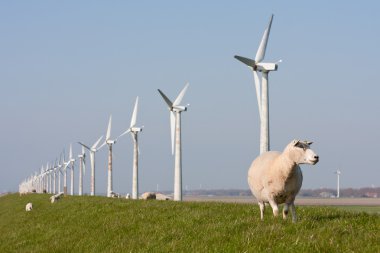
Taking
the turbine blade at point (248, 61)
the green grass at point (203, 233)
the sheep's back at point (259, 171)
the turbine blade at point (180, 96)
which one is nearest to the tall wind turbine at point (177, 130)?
the turbine blade at point (180, 96)

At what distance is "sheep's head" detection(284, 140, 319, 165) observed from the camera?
13.8 m

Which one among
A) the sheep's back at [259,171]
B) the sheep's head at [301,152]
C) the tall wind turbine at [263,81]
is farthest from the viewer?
the tall wind turbine at [263,81]

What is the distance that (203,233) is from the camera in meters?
14.8

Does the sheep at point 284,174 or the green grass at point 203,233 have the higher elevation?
the sheep at point 284,174

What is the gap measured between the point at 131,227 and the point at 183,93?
38.2m

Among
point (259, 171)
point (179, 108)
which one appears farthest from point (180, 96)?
point (259, 171)

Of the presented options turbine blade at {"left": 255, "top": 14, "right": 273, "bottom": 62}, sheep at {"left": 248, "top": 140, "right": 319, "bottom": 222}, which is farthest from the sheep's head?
turbine blade at {"left": 255, "top": 14, "right": 273, "bottom": 62}

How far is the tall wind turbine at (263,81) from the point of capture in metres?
33.0

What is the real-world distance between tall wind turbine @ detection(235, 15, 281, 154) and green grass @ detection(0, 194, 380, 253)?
11.0 meters

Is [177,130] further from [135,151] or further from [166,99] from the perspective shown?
[135,151]

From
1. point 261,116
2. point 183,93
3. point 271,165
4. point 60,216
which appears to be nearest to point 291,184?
point 271,165

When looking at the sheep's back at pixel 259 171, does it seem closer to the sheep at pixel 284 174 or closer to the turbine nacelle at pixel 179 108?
the sheep at pixel 284 174

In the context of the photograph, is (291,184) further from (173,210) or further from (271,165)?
(173,210)

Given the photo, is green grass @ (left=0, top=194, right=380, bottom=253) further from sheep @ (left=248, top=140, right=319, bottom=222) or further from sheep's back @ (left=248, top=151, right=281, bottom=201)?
sheep's back @ (left=248, top=151, right=281, bottom=201)
